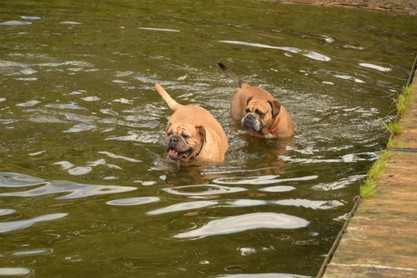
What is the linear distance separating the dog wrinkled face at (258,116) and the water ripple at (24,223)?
3306 mm

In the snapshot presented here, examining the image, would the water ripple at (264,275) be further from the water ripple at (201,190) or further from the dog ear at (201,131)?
the dog ear at (201,131)

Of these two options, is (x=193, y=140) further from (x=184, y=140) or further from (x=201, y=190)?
(x=201, y=190)

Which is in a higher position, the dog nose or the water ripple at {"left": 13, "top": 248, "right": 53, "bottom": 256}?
the dog nose

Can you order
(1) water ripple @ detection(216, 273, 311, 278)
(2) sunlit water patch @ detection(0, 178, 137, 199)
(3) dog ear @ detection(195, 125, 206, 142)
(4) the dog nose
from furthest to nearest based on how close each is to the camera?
(4) the dog nose
(3) dog ear @ detection(195, 125, 206, 142)
(2) sunlit water patch @ detection(0, 178, 137, 199)
(1) water ripple @ detection(216, 273, 311, 278)

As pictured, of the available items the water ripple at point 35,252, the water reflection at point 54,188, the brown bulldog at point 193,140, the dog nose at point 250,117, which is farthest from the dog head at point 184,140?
the water ripple at point 35,252

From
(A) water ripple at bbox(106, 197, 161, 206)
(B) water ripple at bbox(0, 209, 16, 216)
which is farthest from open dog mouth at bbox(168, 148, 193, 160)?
(B) water ripple at bbox(0, 209, 16, 216)

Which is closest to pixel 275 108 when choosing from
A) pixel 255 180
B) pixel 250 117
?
pixel 250 117

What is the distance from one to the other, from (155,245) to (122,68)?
6.16 m

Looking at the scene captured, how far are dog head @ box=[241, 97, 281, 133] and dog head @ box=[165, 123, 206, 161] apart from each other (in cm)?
113

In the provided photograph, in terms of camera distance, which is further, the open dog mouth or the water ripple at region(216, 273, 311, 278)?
the open dog mouth

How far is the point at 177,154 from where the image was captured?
892 centimetres

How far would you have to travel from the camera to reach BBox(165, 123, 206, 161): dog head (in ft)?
29.0

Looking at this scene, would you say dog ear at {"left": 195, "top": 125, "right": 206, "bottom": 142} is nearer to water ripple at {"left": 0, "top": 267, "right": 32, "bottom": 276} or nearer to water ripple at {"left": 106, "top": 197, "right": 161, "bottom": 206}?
water ripple at {"left": 106, "top": 197, "right": 161, "bottom": 206}

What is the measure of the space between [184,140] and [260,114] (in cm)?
147
